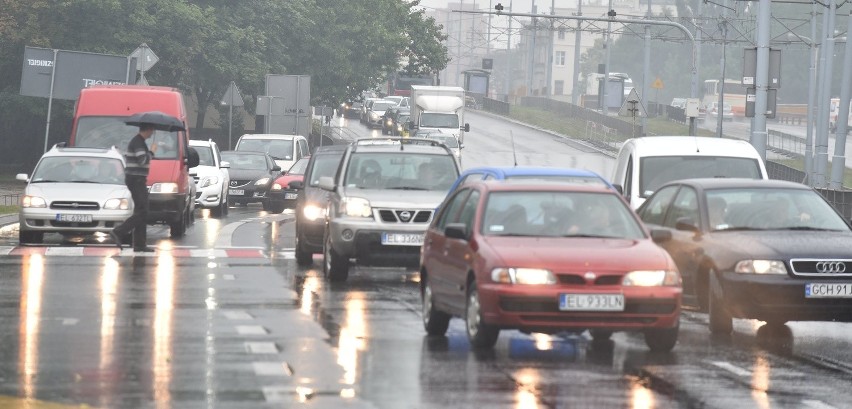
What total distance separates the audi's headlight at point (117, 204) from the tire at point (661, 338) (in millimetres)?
13083

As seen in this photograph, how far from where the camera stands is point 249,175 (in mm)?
42375

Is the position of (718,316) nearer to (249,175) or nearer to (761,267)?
(761,267)

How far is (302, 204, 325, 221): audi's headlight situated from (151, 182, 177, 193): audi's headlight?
5.80 meters

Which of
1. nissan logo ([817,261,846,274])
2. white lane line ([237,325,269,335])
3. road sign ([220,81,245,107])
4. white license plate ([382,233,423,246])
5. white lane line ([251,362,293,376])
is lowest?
white lane line ([237,325,269,335])

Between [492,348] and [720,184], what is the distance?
3890mm

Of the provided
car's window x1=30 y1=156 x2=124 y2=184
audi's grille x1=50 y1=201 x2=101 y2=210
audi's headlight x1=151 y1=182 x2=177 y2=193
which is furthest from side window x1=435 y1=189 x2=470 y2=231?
audi's headlight x1=151 y1=182 x2=177 y2=193

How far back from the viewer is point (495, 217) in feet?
44.6

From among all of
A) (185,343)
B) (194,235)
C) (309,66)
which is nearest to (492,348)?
(185,343)

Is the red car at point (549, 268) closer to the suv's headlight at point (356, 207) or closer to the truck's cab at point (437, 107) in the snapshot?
the suv's headlight at point (356, 207)

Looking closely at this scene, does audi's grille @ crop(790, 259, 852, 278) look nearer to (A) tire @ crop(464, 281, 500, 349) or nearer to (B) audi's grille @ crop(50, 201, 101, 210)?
(A) tire @ crop(464, 281, 500, 349)

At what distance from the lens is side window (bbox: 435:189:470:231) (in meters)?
14.4

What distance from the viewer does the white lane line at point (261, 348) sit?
41.1ft

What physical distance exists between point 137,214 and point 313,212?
2405 millimetres

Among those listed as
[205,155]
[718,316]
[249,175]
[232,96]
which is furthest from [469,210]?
[232,96]
